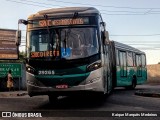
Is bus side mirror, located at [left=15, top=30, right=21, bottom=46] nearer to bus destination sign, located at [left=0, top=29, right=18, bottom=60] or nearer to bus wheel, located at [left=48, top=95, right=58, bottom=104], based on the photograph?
bus wheel, located at [left=48, top=95, right=58, bottom=104]

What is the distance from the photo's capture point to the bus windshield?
13523mm

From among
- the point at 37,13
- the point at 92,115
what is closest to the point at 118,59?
the point at 37,13

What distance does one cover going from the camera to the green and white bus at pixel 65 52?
44.0 ft

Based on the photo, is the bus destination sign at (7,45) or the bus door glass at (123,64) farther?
the bus destination sign at (7,45)

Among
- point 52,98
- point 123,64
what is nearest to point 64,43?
point 52,98

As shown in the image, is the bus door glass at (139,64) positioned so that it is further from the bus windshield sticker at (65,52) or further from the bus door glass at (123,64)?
the bus windshield sticker at (65,52)

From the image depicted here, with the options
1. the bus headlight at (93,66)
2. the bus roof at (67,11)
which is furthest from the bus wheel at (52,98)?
the bus roof at (67,11)

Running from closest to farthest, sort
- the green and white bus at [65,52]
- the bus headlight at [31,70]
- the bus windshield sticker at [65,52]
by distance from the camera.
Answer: the green and white bus at [65,52] < the bus windshield sticker at [65,52] < the bus headlight at [31,70]

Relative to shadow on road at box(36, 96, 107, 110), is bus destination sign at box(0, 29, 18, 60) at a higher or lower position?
higher

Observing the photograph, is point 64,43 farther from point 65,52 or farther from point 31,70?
point 31,70

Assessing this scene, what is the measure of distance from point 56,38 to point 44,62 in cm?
97

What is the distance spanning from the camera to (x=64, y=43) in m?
13.7

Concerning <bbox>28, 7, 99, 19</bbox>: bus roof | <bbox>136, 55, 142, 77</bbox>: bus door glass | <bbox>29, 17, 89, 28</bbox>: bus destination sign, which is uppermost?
<bbox>28, 7, 99, 19</bbox>: bus roof

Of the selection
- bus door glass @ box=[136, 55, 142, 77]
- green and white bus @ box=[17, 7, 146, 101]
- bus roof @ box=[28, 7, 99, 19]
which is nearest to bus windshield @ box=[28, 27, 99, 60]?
green and white bus @ box=[17, 7, 146, 101]
